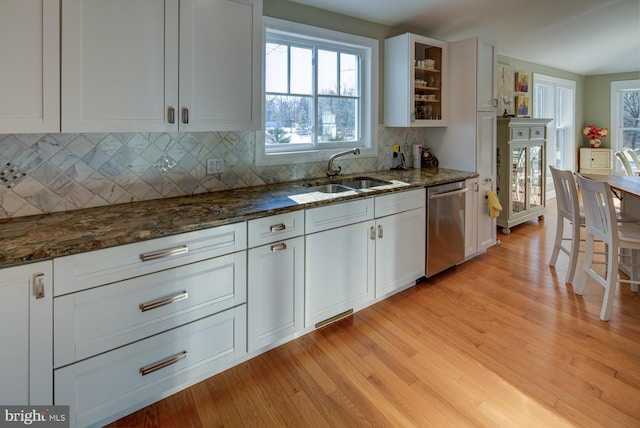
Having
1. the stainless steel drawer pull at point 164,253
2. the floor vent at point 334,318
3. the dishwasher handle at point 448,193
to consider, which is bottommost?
the floor vent at point 334,318

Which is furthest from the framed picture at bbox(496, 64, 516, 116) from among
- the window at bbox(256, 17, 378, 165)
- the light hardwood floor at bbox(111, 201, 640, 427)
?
the light hardwood floor at bbox(111, 201, 640, 427)

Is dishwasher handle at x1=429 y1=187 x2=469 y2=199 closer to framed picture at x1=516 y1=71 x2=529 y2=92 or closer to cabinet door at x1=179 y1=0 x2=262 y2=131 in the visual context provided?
cabinet door at x1=179 y1=0 x2=262 y2=131

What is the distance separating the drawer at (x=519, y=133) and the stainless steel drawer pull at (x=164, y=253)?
4.21 m

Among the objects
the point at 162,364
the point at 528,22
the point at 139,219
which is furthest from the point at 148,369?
the point at 528,22

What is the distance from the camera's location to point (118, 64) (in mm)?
1790

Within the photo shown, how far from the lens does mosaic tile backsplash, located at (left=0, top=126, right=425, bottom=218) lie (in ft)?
6.19

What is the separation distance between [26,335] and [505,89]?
5.87 meters

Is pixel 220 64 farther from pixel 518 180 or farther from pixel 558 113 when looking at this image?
pixel 558 113

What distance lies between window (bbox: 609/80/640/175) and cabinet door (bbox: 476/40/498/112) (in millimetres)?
5222

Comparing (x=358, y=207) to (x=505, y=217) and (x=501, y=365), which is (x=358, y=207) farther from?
(x=505, y=217)

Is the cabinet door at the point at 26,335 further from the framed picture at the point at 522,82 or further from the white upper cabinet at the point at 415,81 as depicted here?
the framed picture at the point at 522,82

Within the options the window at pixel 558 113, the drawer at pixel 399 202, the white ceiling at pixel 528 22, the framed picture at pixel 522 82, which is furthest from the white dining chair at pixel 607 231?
the window at pixel 558 113

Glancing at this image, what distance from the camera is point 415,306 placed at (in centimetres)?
283

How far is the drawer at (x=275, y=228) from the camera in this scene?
2.01 meters
